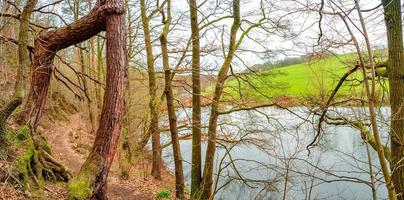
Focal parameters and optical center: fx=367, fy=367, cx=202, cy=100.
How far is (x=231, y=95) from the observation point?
1008cm

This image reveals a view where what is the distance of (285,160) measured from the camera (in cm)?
802

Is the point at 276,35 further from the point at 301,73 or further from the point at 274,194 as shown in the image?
the point at 301,73

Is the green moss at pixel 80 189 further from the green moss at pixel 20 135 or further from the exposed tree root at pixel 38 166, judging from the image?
the green moss at pixel 20 135

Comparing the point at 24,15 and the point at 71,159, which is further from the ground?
the point at 24,15

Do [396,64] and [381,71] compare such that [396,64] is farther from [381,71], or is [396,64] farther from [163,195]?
[163,195]

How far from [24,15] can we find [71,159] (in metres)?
7.49

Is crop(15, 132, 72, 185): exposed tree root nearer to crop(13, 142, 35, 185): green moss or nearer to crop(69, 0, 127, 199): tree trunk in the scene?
crop(13, 142, 35, 185): green moss

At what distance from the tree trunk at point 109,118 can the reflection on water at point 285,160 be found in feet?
10.0

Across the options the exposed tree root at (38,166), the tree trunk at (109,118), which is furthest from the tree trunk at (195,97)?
the tree trunk at (109,118)

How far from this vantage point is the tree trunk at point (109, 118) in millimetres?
4293

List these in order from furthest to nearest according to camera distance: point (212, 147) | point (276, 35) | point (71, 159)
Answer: point (71, 159) → point (212, 147) → point (276, 35)

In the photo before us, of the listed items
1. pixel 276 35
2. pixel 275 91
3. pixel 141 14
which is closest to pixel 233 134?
pixel 275 91

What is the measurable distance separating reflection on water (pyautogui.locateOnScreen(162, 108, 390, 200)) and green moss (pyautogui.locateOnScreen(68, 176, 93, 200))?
10.6ft

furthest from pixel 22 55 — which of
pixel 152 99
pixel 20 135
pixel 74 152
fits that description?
pixel 74 152
